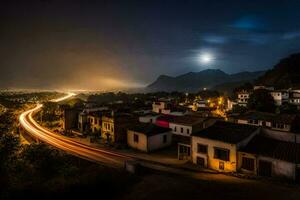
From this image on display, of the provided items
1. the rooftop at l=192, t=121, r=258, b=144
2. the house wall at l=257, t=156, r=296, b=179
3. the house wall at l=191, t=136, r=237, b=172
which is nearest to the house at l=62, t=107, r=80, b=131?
the house wall at l=191, t=136, r=237, b=172

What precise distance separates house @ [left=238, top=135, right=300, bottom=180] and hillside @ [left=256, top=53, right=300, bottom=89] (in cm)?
8894

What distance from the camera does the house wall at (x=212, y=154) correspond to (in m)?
27.8

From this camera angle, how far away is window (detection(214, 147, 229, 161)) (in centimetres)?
2831

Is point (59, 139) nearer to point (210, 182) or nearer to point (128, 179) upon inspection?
point (128, 179)

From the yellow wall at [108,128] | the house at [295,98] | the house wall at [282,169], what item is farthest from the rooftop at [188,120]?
the house at [295,98]

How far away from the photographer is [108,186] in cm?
2441

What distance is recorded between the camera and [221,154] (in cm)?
2886

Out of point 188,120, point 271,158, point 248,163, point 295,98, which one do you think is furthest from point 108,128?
point 295,98

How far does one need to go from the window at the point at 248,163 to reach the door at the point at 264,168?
900 mm

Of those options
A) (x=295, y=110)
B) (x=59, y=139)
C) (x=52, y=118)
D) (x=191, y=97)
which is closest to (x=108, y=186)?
(x=59, y=139)

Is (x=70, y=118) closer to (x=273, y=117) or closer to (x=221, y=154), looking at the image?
(x=221, y=154)

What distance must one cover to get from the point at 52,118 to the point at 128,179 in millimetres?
67349

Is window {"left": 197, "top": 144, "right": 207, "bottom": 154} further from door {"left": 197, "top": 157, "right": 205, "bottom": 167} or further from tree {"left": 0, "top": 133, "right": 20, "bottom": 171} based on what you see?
tree {"left": 0, "top": 133, "right": 20, "bottom": 171}

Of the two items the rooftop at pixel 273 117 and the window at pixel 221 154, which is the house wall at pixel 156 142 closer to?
the window at pixel 221 154
